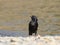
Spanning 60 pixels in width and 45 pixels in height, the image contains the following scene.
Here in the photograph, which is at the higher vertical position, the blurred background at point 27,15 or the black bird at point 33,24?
the black bird at point 33,24

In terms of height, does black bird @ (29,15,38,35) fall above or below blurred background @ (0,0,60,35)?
above

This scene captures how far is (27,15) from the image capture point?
23969 millimetres

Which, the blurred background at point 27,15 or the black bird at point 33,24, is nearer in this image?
the black bird at point 33,24

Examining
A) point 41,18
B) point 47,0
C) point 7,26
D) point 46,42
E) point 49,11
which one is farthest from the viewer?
point 47,0

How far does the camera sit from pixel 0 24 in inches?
813

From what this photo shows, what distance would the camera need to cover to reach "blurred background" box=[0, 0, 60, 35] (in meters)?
18.9

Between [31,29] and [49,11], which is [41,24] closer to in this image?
[49,11]

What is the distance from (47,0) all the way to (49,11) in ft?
22.7

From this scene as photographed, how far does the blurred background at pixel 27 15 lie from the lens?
18938mm

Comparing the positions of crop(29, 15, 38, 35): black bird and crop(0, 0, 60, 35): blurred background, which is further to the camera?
crop(0, 0, 60, 35): blurred background

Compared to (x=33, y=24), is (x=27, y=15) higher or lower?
lower

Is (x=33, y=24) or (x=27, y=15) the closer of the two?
(x=33, y=24)

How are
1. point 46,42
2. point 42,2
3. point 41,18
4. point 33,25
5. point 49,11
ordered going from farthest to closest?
point 42,2 → point 49,11 → point 41,18 → point 33,25 → point 46,42

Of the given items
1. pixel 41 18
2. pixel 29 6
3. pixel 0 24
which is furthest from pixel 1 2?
pixel 0 24
